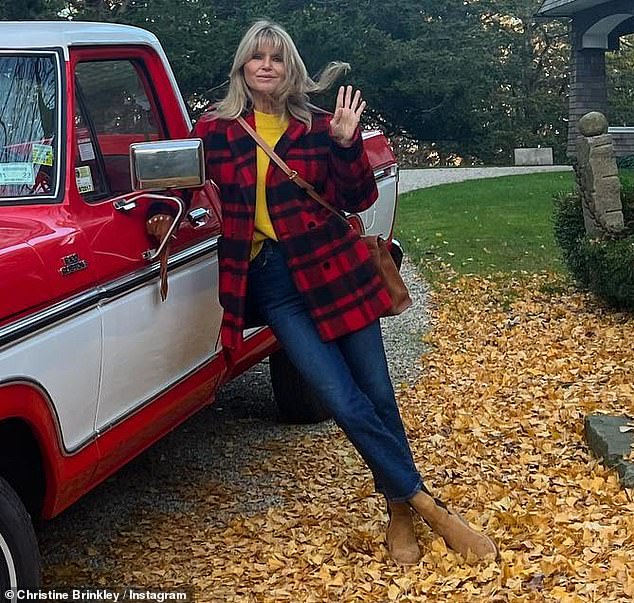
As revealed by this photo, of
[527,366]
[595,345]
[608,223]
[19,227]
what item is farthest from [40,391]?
[608,223]

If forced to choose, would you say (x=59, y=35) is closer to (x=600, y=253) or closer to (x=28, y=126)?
(x=28, y=126)

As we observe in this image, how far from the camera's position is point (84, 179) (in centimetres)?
356

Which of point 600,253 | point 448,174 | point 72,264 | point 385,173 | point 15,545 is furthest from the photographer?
point 448,174

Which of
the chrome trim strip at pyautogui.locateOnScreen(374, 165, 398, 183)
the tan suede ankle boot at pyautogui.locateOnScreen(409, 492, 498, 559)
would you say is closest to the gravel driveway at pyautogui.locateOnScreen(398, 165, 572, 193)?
the chrome trim strip at pyautogui.locateOnScreen(374, 165, 398, 183)

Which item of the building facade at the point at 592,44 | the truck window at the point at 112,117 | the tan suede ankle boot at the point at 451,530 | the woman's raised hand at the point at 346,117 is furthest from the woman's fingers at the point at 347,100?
the building facade at the point at 592,44

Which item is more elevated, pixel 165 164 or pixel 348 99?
pixel 348 99

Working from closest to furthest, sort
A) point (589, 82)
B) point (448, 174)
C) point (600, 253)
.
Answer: point (600, 253), point (448, 174), point (589, 82)

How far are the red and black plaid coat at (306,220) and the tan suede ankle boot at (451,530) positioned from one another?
704mm

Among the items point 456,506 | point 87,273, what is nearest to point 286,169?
point 87,273

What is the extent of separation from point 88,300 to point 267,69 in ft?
3.66

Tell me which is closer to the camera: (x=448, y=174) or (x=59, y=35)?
(x=59, y=35)

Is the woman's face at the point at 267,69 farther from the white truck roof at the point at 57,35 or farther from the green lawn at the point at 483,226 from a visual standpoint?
the green lawn at the point at 483,226

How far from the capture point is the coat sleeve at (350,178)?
3.59m

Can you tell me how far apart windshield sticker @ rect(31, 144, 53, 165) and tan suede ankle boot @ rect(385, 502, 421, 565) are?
1777mm
